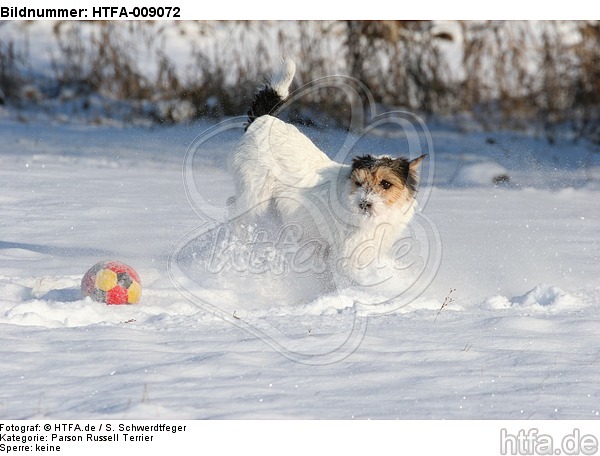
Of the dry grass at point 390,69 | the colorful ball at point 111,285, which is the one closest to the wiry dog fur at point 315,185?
the colorful ball at point 111,285

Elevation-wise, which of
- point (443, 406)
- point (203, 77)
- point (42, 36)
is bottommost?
point (443, 406)

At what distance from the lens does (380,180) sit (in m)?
4.93

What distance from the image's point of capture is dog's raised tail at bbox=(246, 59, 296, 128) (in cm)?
563

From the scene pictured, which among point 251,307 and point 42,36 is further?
point 42,36

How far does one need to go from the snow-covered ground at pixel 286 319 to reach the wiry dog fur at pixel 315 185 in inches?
14.7

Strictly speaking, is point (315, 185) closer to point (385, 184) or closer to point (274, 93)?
point (385, 184)

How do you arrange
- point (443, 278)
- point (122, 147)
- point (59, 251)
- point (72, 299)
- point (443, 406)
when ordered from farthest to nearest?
point (122, 147) < point (59, 251) < point (443, 278) < point (72, 299) < point (443, 406)

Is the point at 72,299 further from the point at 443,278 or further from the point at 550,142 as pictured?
the point at 550,142

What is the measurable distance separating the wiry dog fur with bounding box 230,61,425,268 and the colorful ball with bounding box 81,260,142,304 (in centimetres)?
119

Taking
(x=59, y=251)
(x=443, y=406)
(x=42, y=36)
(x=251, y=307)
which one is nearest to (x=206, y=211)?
(x=59, y=251)

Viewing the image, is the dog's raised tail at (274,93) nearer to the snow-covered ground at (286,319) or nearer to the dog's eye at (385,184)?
the snow-covered ground at (286,319)

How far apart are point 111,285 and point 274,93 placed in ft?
6.34

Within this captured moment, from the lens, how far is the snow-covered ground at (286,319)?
3.18 m
